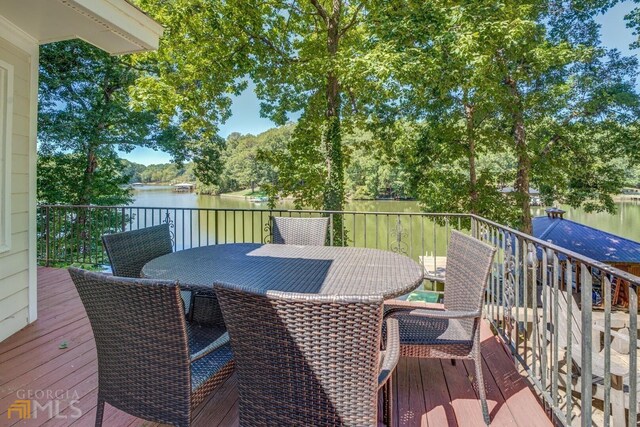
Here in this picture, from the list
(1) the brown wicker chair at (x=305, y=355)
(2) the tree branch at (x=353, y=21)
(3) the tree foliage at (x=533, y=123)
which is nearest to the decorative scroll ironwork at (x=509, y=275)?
(1) the brown wicker chair at (x=305, y=355)

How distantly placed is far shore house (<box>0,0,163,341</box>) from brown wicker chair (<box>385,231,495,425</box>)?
278cm

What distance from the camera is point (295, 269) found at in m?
2.00

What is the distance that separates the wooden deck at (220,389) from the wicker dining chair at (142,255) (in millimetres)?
451

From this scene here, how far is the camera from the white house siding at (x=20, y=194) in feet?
8.78

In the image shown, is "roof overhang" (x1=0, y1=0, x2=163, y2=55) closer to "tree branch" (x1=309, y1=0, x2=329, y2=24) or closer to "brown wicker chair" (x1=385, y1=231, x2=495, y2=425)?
"brown wicker chair" (x1=385, y1=231, x2=495, y2=425)

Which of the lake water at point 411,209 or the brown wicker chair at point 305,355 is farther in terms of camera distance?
the lake water at point 411,209

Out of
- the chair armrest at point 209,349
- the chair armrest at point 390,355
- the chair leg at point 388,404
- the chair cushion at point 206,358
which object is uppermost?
the chair armrest at point 209,349

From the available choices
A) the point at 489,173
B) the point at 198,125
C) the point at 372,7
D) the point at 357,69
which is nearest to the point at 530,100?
the point at 489,173

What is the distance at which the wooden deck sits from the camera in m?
1.75

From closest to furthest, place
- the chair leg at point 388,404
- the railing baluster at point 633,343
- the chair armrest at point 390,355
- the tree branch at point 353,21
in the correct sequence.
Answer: the railing baluster at point 633,343, the chair armrest at point 390,355, the chair leg at point 388,404, the tree branch at point 353,21

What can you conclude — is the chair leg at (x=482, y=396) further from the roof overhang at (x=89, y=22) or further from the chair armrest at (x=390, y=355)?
the roof overhang at (x=89, y=22)

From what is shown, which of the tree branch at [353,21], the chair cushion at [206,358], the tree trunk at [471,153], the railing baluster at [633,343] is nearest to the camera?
the railing baluster at [633,343]

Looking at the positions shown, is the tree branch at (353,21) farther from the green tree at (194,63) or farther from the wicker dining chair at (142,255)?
the wicker dining chair at (142,255)

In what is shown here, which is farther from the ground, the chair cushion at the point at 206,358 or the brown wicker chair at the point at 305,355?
the brown wicker chair at the point at 305,355
